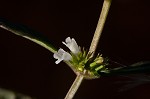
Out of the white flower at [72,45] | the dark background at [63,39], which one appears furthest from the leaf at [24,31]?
the dark background at [63,39]

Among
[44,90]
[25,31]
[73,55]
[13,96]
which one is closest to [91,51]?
[73,55]

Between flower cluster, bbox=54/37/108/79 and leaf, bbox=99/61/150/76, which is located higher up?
flower cluster, bbox=54/37/108/79

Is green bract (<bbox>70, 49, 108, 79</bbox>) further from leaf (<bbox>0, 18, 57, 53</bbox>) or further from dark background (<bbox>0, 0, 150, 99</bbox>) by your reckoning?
dark background (<bbox>0, 0, 150, 99</bbox>)

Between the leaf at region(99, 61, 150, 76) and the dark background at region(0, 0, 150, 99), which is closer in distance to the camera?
the leaf at region(99, 61, 150, 76)

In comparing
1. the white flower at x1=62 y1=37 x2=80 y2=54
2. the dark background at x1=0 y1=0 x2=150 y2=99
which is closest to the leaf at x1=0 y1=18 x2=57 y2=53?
the white flower at x1=62 y1=37 x2=80 y2=54

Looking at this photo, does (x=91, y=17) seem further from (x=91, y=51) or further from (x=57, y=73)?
(x=91, y=51)

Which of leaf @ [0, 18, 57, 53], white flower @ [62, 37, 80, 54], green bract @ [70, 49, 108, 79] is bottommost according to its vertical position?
green bract @ [70, 49, 108, 79]

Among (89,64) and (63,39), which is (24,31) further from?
(63,39)

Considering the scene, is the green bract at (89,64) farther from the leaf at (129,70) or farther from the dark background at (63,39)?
the dark background at (63,39)

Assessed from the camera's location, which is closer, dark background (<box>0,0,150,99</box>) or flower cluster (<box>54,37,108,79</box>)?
flower cluster (<box>54,37,108,79</box>)
